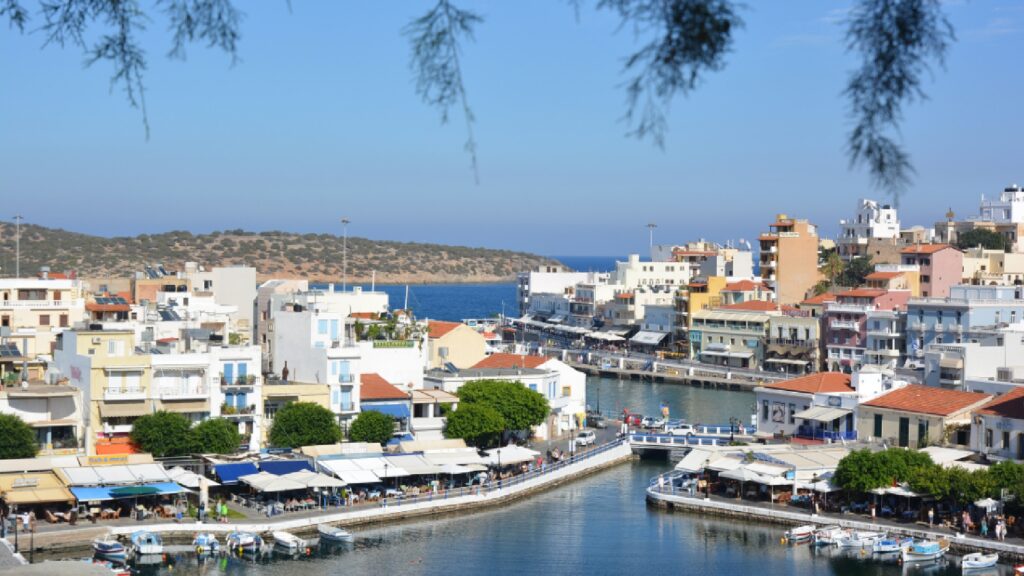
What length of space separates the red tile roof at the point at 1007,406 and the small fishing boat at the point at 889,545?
5.26 metres

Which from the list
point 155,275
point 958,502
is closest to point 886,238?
point 155,275

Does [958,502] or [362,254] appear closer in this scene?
[958,502]

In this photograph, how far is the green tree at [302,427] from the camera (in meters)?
32.6

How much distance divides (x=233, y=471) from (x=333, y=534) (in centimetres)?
355

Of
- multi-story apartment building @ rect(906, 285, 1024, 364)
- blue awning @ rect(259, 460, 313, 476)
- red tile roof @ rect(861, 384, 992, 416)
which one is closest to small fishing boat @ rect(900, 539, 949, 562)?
red tile roof @ rect(861, 384, 992, 416)

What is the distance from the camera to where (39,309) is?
4209cm

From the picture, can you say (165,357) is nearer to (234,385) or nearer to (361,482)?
(234,385)

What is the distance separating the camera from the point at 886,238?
85750mm

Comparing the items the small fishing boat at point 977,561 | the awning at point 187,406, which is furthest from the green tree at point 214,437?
the small fishing boat at point 977,561

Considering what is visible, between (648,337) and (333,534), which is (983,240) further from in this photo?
(333,534)

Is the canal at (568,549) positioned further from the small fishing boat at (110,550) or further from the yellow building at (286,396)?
the yellow building at (286,396)

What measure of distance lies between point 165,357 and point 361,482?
5.62 metres

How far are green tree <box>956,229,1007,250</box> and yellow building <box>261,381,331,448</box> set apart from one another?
55.9 metres

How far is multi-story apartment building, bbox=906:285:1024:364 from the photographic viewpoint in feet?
176
